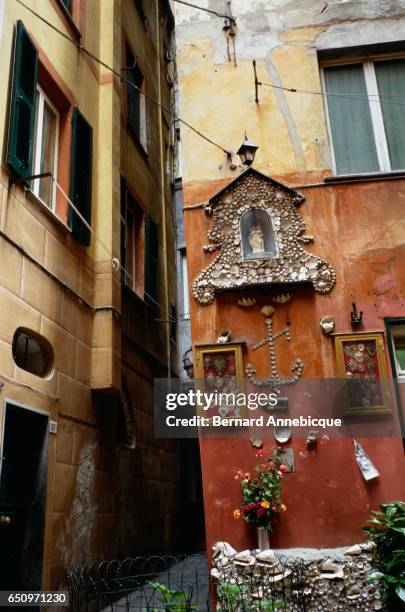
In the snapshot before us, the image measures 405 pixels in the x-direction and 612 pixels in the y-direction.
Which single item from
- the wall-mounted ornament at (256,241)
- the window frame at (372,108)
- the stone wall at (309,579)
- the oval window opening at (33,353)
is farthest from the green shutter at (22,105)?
the stone wall at (309,579)

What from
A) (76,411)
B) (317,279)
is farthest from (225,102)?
(76,411)

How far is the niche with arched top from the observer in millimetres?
6324

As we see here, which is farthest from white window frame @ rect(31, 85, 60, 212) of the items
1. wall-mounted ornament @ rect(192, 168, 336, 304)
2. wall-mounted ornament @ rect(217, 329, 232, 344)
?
wall-mounted ornament @ rect(217, 329, 232, 344)

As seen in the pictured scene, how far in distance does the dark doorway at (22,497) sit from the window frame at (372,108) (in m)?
4.38

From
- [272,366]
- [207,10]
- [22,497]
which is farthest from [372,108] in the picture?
[22,497]

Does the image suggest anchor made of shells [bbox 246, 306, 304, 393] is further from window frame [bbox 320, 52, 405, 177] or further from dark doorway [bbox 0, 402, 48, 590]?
dark doorway [bbox 0, 402, 48, 590]

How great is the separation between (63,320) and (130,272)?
299cm

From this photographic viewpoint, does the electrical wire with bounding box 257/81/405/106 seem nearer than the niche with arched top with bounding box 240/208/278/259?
No

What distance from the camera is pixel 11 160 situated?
560cm

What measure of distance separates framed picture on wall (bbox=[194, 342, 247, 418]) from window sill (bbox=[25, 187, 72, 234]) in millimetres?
2166

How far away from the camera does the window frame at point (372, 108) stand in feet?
21.7

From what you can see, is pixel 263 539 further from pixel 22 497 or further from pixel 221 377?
pixel 22 497

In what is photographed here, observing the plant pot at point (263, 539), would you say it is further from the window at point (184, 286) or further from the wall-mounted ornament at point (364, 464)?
the window at point (184, 286)

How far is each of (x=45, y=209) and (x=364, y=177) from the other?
356 cm
